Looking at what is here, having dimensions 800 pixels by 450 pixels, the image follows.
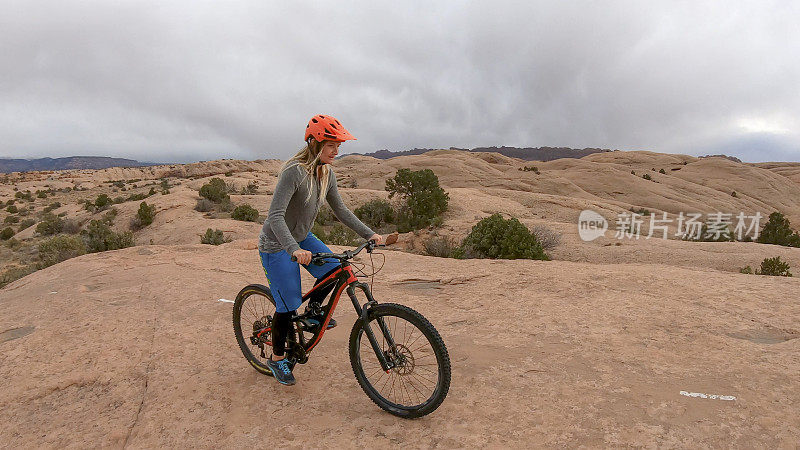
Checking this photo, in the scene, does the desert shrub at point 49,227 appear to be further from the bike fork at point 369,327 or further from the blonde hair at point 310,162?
the bike fork at point 369,327

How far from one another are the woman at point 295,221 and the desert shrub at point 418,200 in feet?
45.1

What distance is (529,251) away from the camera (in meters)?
11.2

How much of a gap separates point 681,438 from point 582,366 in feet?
3.41

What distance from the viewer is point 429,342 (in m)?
2.76

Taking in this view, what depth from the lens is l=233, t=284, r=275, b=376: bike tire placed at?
382cm

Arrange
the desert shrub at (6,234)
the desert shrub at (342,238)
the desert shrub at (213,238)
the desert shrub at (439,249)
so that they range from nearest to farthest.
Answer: the desert shrub at (439,249) < the desert shrub at (213,238) < the desert shrub at (342,238) < the desert shrub at (6,234)

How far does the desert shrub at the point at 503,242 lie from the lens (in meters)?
11.2

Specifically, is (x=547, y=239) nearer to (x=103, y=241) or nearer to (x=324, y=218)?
(x=324, y=218)

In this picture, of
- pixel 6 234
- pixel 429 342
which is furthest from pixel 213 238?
pixel 6 234

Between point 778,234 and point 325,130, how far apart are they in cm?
2341

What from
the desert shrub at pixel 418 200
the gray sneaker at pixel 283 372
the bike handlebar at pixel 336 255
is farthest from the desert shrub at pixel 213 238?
the bike handlebar at pixel 336 255

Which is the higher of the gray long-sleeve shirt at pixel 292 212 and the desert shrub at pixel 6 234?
the gray long-sleeve shirt at pixel 292 212

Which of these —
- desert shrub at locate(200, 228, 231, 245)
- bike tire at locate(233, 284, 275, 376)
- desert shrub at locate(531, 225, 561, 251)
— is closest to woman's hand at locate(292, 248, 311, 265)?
bike tire at locate(233, 284, 275, 376)

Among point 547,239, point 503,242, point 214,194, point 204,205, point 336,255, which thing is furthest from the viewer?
point 214,194
